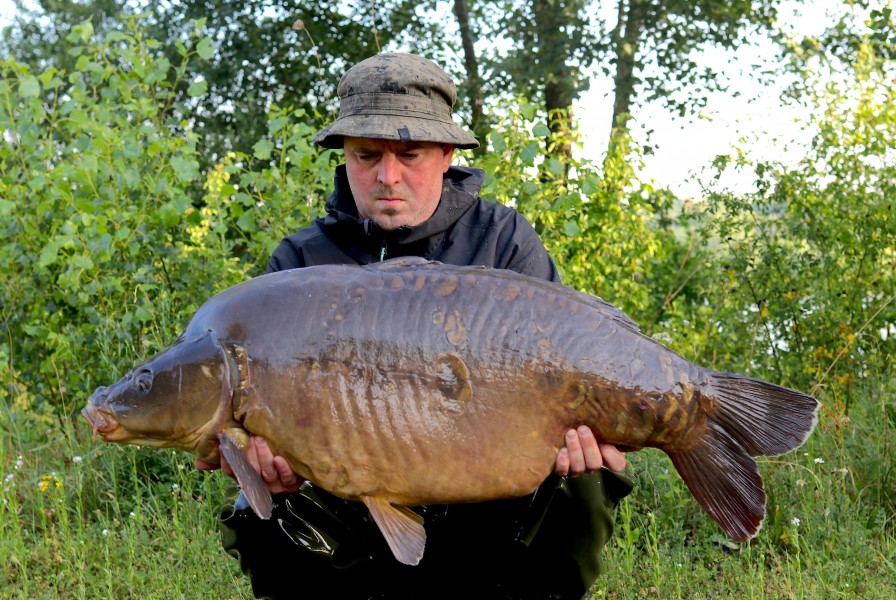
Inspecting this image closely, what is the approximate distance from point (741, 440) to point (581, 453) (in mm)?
322

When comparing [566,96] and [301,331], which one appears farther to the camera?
[566,96]

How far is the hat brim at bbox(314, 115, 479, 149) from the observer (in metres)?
2.56

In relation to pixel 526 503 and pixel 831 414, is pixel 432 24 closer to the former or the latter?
pixel 831 414

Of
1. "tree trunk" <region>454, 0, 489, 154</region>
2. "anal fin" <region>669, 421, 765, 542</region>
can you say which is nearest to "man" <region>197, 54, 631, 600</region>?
"anal fin" <region>669, 421, 765, 542</region>

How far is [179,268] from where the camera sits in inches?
173

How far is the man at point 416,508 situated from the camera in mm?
2496

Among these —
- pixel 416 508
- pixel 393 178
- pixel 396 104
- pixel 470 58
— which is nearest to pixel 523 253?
pixel 393 178

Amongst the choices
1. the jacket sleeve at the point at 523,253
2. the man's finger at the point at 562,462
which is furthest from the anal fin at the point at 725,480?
the jacket sleeve at the point at 523,253

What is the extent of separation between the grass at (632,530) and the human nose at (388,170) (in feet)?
3.99

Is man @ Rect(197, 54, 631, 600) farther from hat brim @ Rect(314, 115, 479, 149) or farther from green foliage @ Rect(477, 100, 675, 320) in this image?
green foliage @ Rect(477, 100, 675, 320)

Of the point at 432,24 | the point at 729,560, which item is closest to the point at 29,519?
the point at 729,560

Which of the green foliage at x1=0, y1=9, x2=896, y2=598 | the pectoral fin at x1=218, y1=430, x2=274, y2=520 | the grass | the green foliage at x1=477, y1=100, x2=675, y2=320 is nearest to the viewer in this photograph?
the pectoral fin at x1=218, y1=430, x2=274, y2=520

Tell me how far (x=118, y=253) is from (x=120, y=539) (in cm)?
129

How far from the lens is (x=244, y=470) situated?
2.01 meters
